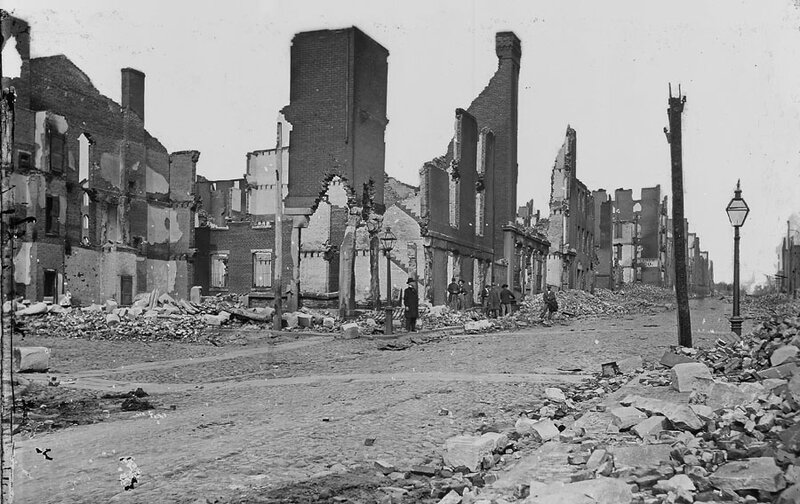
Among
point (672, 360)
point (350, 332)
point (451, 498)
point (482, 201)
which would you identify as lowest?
point (350, 332)

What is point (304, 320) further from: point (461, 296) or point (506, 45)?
point (506, 45)

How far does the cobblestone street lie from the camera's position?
5.10 metres

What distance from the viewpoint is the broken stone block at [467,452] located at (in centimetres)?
529

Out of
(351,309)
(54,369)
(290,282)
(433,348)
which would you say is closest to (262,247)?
(290,282)

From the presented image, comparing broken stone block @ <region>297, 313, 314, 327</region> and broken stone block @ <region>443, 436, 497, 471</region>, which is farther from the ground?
broken stone block @ <region>443, 436, 497, 471</region>

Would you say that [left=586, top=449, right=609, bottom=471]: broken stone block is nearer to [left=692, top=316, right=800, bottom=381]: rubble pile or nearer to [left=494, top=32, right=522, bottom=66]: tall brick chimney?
[left=692, top=316, right=800, bottom=381]: rubble pile

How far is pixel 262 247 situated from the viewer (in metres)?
31.8

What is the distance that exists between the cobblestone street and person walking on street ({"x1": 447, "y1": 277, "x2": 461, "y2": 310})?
1167cm

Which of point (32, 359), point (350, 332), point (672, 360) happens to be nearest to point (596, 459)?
point (672, 360)

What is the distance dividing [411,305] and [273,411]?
39.0ft

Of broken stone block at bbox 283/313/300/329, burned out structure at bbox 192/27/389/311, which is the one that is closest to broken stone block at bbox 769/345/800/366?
broken stone block at bbox 283/313/300/329

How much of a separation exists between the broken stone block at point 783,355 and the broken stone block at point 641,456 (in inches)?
130

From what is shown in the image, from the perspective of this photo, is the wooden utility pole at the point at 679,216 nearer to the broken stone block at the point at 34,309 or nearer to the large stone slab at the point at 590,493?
the large stone slab at the point at 590,493

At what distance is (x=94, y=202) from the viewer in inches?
1048
